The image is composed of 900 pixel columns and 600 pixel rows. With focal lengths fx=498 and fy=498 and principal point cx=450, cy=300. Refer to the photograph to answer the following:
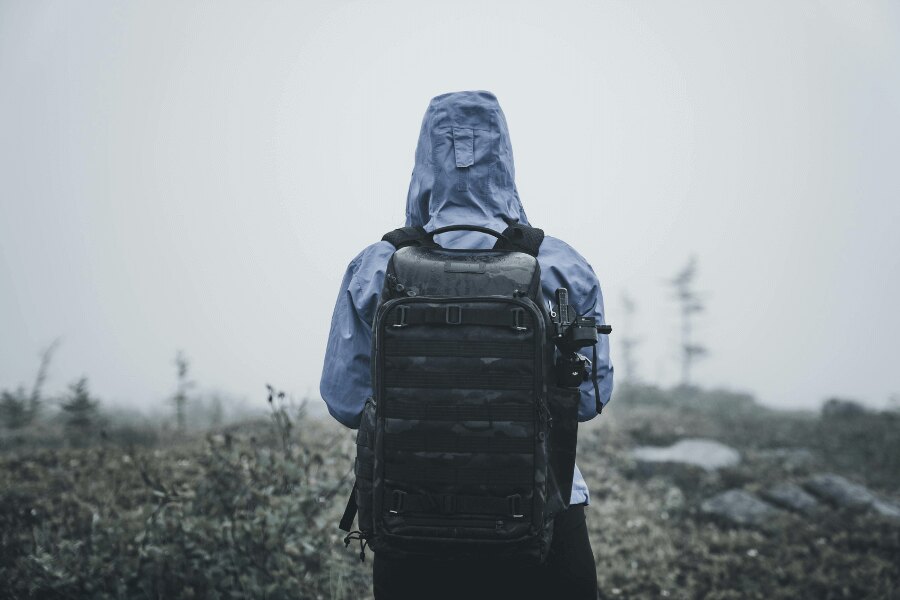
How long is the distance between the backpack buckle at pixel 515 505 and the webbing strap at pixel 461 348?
46cm

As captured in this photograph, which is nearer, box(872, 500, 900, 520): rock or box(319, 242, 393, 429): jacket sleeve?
box(319, 242, 393, 429): jacket sleeve

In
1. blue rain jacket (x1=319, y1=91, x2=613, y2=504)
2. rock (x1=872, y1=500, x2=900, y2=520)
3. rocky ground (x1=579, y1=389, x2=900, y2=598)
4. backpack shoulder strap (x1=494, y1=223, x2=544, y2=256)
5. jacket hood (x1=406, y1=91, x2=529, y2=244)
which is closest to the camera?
backpack shoulder strap (x1=494, y1=223, x2=544, y2=256)

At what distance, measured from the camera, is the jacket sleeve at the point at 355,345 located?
1951mm

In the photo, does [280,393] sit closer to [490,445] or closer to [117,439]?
[490,445]

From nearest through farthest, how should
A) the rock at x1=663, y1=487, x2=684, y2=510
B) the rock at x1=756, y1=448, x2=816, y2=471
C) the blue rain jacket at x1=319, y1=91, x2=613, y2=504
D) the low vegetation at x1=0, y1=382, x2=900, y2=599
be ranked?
1. the blue rain jacket at x1=319, y1=91, x2=613, y2=504
2. the low vegetation at x1=0, y1=382, x2=900, y2=599
3. the rock at x1=663, y1=487, x2=684, y2=510
4. the rock at x1=756, y1=448, x2=816, y2=471

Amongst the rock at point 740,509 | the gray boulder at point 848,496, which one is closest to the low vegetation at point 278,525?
the rock at point 740,509

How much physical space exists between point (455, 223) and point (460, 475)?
1.07 metres

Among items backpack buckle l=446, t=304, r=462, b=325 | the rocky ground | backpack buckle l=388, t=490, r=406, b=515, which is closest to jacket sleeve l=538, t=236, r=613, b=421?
backpack buckle l=446, t=304, r=462, b=325

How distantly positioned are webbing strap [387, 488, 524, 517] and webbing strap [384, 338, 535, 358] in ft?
1.51

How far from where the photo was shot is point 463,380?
5.41 ft

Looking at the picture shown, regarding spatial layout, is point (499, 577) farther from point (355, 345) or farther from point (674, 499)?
point (674, 499)

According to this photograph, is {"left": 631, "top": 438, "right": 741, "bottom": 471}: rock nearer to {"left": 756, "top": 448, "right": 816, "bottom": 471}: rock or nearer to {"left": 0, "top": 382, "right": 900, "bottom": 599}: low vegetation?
{"left": 0, "top": 382, "right": 900, "bottom": 599}: low vegetation

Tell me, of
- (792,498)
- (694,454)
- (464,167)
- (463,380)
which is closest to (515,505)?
(463,380)

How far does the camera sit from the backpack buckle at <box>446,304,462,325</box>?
5.43 feet
